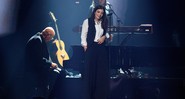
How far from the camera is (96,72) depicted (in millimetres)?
5480

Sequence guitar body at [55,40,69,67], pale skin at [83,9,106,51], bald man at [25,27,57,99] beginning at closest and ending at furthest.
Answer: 1. pale skin at [83,9,106,51]
2. bald man at [25,27,57,99]
3. guitar body at [55,40,69,67]

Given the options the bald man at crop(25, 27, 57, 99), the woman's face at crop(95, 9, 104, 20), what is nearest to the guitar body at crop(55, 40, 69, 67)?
the bald man at crop(25, 27, 57, 99)

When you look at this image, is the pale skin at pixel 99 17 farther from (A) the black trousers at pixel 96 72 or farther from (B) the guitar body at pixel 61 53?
(B) the guitar body at pixel 61 53

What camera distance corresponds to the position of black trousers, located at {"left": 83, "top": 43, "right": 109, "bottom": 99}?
214 inches

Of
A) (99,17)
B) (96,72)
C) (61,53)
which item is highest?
(99,17)

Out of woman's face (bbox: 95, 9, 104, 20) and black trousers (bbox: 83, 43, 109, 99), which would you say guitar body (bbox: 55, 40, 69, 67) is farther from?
woman's face (bbox: 95, 9, 104, 20)

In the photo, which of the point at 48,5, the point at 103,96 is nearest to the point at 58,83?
the point at 103,96

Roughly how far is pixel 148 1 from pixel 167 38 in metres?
1.01

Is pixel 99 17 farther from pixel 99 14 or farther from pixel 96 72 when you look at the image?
pixel 96 72

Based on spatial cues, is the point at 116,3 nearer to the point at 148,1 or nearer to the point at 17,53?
the point at 148,1

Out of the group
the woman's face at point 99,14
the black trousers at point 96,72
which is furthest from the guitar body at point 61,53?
the woman's face at point 99,14

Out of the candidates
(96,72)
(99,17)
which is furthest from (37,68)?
(99,17)

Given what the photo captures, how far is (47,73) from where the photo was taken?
664cm

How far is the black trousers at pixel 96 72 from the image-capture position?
17.9ft
